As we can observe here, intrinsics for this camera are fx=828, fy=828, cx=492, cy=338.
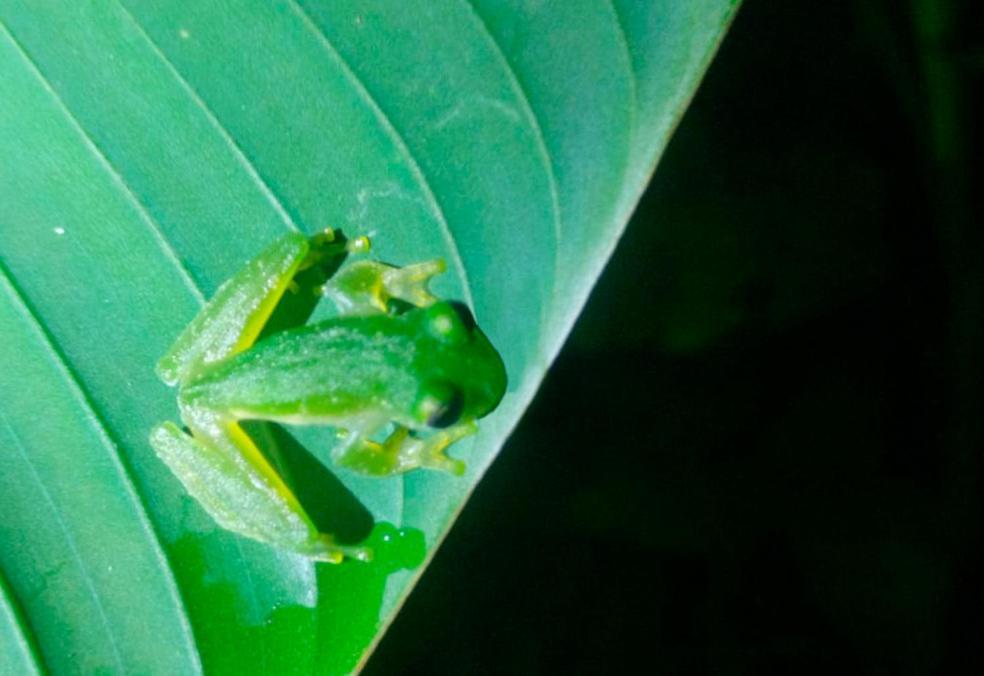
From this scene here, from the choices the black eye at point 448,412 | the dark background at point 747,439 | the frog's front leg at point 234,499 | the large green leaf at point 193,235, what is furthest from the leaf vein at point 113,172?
the dark background at point 747,439

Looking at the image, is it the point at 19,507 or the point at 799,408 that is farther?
the point at 799,408

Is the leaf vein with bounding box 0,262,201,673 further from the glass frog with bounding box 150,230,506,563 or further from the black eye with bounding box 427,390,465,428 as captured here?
the black eye with bounding box 427,390,465,428

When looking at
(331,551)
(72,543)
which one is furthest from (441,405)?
(72,543)

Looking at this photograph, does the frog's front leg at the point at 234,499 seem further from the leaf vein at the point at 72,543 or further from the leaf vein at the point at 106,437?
the leaf vein at the point at 72,543

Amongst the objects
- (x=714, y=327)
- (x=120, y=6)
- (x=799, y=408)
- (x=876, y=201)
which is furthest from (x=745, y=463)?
(x=120, y=6)

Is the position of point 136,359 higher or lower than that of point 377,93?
lower

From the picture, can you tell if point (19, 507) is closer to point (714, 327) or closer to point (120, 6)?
point (120, 6)
